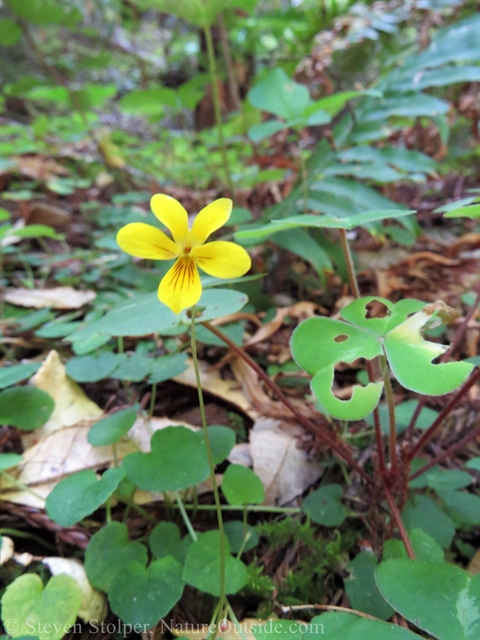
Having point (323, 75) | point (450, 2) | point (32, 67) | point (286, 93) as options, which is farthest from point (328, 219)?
point (32, 67)

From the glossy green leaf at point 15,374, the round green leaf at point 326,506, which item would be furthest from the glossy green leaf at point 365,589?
the glossy green leaf at point 15,374

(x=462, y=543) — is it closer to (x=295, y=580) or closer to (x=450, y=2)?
(x=295, y=580)

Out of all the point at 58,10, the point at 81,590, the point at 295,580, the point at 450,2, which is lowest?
the point at 295,580

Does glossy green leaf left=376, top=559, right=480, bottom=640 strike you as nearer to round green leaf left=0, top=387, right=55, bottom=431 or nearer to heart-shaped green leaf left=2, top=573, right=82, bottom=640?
heart-shaped green leaf left=2, top=573, right=82, bottom=640

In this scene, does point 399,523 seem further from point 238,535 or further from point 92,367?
point 92,367

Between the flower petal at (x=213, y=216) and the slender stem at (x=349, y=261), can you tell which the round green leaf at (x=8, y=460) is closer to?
the flower petal at (x=213, y=216)
